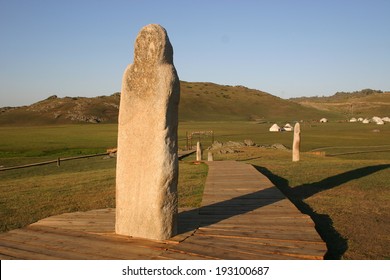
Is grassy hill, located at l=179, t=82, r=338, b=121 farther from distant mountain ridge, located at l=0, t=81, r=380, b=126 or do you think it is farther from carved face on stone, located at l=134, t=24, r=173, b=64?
carved face on stone, located at l=134, t=24, r=173, b=64

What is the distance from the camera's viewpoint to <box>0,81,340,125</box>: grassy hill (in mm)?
121500

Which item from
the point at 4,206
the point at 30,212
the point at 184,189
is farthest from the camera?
the point at 184,189

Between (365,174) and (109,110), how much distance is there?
4743 inches

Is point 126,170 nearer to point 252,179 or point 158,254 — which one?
point 158,254

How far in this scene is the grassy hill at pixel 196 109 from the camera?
4783 inches

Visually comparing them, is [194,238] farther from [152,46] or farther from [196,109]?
[196,109]

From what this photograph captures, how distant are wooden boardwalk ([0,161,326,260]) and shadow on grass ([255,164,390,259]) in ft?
1.86

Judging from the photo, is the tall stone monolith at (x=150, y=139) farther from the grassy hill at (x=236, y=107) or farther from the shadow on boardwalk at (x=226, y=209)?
the grassy hill at (x=236, y=107)

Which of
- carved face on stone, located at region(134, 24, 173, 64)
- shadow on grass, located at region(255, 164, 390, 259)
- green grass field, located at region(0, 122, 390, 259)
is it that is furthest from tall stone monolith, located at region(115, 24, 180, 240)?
green grass field, located at region(0, 122, 390, 259)

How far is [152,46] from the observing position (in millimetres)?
6602

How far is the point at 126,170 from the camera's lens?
691 centimetres

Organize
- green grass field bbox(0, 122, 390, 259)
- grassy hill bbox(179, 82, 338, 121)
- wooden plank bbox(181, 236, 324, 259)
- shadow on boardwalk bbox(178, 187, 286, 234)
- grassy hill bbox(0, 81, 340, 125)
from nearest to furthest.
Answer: wooden plank bbox(181, 236, 324, 259) < shadow on boardwalk bbox(178, 187, 286, 234) < green grass field bbox(0, 122, 390, 259) < grassy hill bbox(0, 81, 340, 125) < grassy hill bbox(179, 82, 338, 121)
